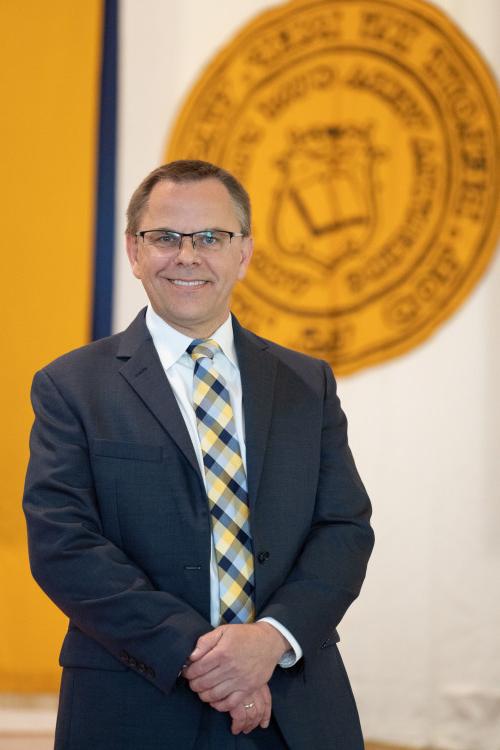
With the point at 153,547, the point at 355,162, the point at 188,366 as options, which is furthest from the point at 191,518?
the point at 355,162

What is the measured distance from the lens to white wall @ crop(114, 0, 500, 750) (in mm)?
3463

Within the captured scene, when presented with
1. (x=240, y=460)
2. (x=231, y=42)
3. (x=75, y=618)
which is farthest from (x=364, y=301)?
(x=75, y=618)

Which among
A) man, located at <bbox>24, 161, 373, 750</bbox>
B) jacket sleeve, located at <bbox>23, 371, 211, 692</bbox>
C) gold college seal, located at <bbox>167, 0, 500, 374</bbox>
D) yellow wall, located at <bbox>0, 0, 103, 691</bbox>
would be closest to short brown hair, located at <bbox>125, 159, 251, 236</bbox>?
man, located at <bbox>24, 161, 373, 750</bbox>

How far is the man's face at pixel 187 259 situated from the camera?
1904 mm

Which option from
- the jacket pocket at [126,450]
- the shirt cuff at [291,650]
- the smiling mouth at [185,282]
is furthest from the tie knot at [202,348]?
the shirt cuff at [291,650]

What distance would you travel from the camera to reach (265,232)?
3656mm

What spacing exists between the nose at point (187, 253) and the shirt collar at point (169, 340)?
136 mm

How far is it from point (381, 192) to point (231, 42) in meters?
0.74

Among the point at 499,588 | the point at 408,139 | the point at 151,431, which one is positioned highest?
the point at 408,139

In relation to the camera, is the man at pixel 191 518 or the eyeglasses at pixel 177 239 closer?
the man at pixel 191 518

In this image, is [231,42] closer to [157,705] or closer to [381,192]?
[381,192]

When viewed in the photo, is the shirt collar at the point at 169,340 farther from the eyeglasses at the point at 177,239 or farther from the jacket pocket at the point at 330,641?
the jacket pocket at the point at 330,641

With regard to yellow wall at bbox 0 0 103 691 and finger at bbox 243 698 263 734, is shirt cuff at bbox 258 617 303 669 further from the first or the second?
yellow wall at bbox 0 0 103 691

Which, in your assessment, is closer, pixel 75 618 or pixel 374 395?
pixel 75 618
